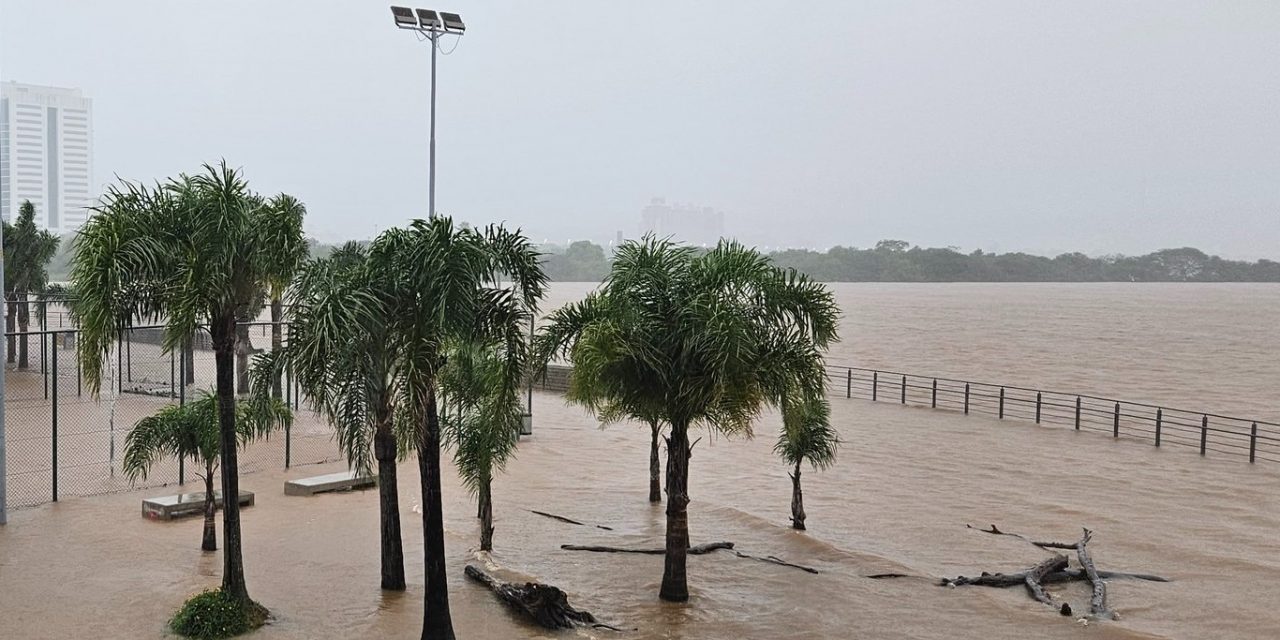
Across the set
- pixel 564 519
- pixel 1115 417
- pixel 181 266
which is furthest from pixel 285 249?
pixel 1115 417

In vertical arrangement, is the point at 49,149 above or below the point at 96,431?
above

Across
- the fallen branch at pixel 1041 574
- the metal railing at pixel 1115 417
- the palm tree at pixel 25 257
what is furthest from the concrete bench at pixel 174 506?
the palm tree at pixel 25 257

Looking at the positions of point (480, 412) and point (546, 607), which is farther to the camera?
point (480, 412)

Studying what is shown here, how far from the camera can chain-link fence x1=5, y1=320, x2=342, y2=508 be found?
66.9 ft

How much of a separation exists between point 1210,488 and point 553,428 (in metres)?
18.0

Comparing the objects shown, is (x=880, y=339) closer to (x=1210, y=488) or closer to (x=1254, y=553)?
(x=1210, y=488)

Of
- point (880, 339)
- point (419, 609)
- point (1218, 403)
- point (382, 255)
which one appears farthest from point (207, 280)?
point (880, 339)

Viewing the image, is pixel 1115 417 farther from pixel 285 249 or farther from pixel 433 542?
pixel 285 249

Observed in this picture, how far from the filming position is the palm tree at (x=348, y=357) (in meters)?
11.0

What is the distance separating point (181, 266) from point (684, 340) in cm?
598

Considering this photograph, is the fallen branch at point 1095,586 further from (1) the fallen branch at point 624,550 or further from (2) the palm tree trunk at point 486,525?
(2) the palm tree trunk at point 486,525

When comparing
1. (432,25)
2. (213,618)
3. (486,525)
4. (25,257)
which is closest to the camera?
(213,618)

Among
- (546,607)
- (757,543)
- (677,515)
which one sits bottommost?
(757,543)

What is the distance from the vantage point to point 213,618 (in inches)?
468
